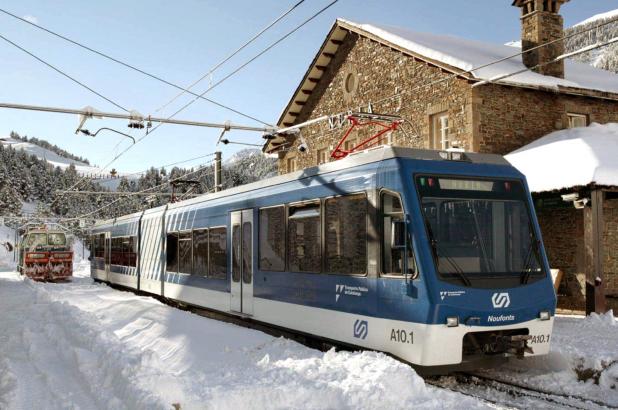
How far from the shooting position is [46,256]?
33.9 metres

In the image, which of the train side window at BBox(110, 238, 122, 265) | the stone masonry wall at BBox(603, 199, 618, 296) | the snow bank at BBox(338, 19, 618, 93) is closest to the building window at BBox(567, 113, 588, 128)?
the snow bank at BBox(338, 19, 618, 93)

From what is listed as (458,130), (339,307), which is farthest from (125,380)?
(458,130)

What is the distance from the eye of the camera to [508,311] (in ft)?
26.7

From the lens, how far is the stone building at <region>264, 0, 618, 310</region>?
18.8 meters

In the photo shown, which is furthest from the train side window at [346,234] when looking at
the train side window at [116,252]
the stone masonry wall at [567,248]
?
the train side window at [116,252]

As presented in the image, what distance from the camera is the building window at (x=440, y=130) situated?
19891mm

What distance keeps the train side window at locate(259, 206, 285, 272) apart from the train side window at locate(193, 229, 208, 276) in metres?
3.50

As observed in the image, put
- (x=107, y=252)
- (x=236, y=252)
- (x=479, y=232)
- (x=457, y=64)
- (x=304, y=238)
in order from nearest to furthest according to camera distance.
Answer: (x=479, y=232) < (x=304, y=238) < (x=236, y=252) < (x=457, y=64) < (x=107, y=252)

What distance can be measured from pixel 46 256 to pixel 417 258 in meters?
30.1

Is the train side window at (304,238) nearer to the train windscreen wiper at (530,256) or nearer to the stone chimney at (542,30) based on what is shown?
the train windscreen wiper at (530,256)

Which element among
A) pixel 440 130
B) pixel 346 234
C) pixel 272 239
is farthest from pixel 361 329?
pixel 440 130

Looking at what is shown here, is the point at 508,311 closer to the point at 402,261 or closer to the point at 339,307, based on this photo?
the point at 402,261

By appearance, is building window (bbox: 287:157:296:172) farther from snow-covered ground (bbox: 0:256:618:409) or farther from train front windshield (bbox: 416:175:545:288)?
train front windshield (bbox: 416:175:545:288)

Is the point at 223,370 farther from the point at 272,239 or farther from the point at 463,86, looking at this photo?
the point at 463,86
